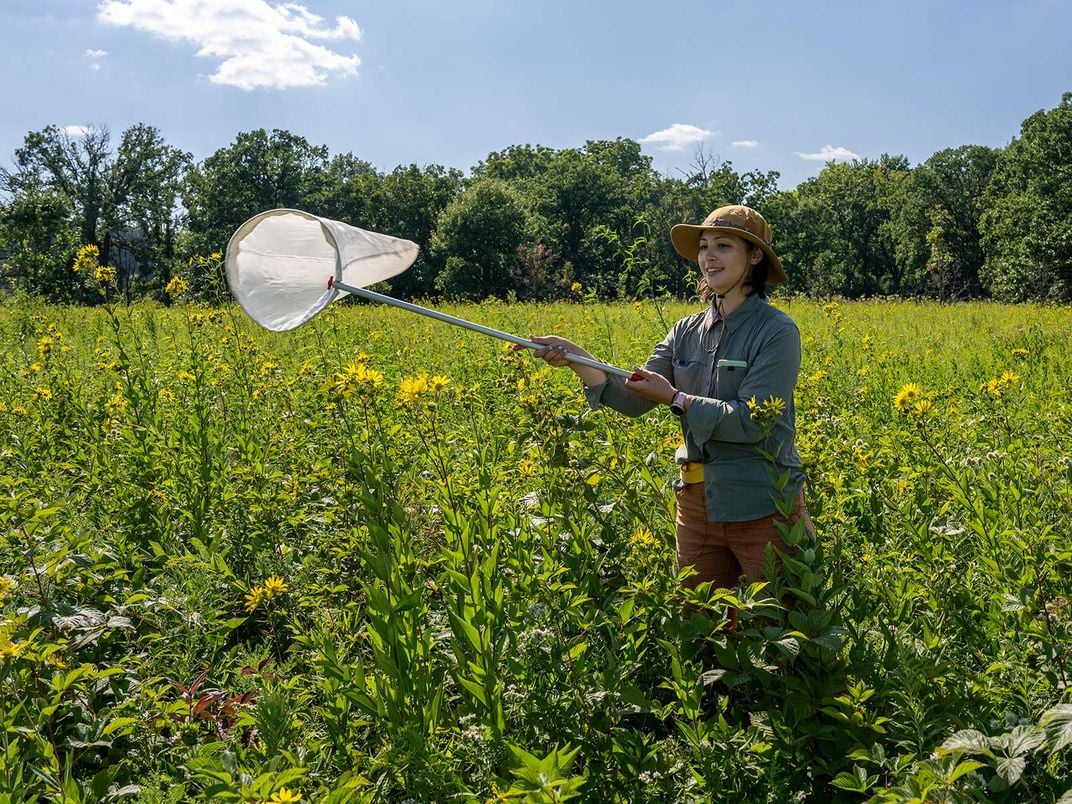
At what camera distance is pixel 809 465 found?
8.15 feet

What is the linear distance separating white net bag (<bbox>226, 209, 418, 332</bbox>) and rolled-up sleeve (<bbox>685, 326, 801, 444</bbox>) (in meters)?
1.11

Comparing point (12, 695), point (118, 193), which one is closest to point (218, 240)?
point (118, 193)

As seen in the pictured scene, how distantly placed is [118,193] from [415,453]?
57.3 m

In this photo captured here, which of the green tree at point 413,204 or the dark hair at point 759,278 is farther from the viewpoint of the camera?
the green tree at point 413,204

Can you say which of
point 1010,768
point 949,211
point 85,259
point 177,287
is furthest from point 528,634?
point 949,211

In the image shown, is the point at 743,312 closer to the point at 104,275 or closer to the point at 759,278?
the point at 759,278

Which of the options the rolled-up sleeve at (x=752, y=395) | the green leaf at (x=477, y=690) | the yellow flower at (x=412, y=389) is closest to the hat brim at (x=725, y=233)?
the rolled-up sleeve at (x=752, y=395)

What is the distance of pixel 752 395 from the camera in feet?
7.89

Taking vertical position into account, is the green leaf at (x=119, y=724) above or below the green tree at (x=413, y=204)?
below

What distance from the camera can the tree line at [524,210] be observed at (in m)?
38.9

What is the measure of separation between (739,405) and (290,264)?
57.0 inches

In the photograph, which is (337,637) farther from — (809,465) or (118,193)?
(118,193)

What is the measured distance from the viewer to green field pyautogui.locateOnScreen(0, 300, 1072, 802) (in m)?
1.92

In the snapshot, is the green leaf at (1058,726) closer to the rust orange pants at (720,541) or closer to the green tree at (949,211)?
the rust orange pants at (720,541)
